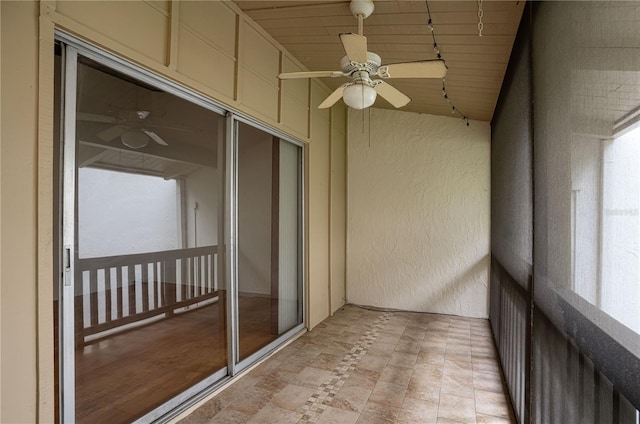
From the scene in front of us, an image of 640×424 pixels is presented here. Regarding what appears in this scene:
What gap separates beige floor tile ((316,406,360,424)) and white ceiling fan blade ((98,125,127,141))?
7.32 ft

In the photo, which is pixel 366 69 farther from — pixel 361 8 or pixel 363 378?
pixel 363 378

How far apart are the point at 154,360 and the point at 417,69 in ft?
9.34

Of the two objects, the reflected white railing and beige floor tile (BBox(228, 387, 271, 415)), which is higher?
the reflected white railing

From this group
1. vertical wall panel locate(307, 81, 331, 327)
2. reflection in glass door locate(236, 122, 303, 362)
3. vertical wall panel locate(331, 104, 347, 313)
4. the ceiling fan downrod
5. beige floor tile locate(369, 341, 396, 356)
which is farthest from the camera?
vertical wall panel locate(331, 104, 347, 313)

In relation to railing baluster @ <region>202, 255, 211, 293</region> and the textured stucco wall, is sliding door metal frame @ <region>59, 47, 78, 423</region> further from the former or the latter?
the textured stucco wall

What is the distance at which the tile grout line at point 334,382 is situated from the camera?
2367 mm

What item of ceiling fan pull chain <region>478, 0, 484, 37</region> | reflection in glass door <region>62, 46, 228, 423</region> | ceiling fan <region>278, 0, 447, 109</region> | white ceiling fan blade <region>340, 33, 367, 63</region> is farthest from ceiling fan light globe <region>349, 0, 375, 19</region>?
reflection in glass door <region>62, 46, 228, 423</region>

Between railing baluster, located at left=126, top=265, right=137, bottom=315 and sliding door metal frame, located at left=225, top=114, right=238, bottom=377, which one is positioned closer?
railing baluster, located at left=126, top=265, right=137, bottom=315

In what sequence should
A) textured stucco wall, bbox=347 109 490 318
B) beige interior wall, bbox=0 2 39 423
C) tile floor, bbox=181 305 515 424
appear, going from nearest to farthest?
beige interior wall, bbox=0 2 39 423
tile floor, bbox=181 305 515 424
textured stucco wall, bbox=347 109 490 318

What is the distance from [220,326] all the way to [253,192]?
48.2 inches

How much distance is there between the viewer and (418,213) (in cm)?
487

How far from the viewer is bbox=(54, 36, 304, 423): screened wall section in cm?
178

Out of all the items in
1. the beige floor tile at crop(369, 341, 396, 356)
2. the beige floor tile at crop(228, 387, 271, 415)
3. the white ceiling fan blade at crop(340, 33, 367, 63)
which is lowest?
the beige floor tile at crop(369, 341, 396, 356)

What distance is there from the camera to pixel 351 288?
5.20m
